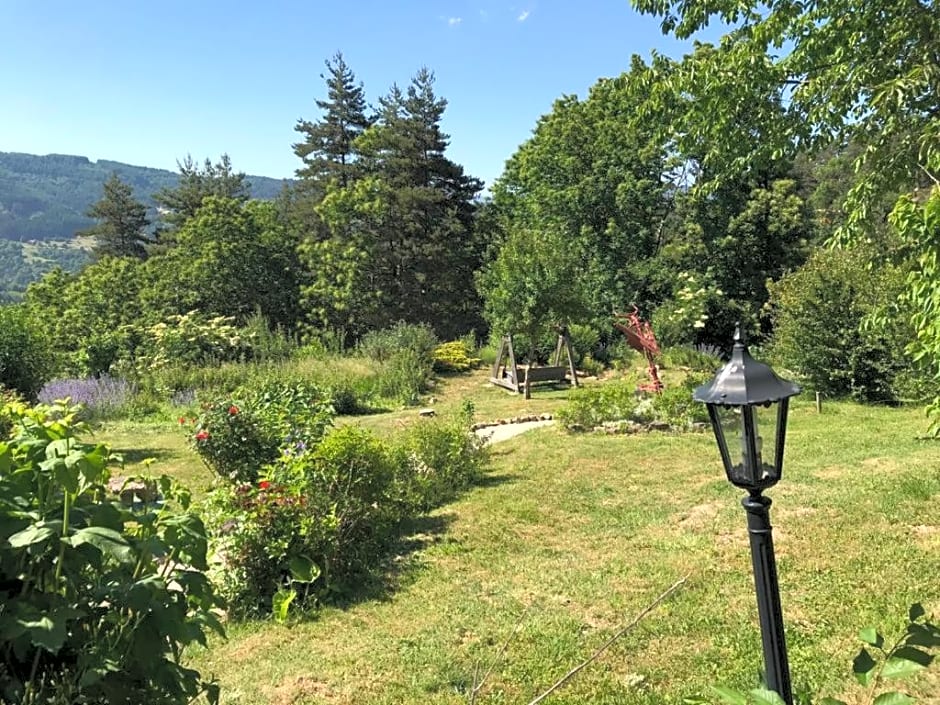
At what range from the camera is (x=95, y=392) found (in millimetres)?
12859

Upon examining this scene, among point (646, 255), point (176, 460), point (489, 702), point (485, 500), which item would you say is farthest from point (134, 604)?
point (646, 255)

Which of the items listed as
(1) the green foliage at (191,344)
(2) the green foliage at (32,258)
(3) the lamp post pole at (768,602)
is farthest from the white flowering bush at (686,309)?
(2) the green foliage at (32,258)

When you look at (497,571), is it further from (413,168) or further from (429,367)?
(413,168)

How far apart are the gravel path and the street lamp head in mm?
6894

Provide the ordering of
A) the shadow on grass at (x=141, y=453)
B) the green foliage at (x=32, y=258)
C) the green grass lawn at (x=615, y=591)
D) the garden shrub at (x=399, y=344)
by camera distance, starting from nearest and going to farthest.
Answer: the green grass lawn at (x=615, y=591) < the shadow on grass at (x=141, y=453) < the garden shrub at (x=399, y=344) < the green foliage at (x=32, y=258)

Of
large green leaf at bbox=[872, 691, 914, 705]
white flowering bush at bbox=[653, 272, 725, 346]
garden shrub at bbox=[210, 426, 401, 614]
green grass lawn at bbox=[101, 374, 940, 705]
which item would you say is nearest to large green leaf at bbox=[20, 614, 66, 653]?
green grass lawn at bbox=[101, 374, 940, 705]

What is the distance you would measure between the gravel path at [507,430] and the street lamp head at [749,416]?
6894 mm

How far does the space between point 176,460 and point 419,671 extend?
6.43 metres

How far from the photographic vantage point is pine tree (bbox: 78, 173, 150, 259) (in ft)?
116

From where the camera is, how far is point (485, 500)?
6.14m

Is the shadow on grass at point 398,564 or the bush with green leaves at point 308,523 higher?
the bush with green leaves at point 308,523

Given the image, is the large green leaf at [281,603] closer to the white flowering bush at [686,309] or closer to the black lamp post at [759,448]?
the black lamp post at [759,448]

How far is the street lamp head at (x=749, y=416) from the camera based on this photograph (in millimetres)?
2143

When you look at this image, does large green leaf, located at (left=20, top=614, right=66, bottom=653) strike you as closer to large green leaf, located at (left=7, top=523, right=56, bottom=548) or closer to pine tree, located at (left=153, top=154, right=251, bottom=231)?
large green leaf, located at (left=7, top=523, right=56, bottom=548)
